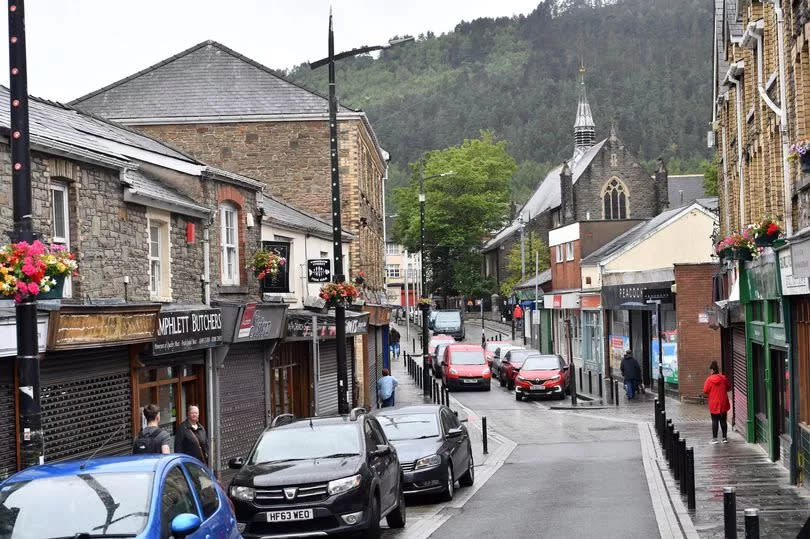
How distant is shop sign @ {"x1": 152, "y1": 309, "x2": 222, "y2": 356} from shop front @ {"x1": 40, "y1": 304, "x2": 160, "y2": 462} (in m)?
0.36

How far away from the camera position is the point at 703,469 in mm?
20859

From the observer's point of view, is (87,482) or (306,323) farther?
(306,323)

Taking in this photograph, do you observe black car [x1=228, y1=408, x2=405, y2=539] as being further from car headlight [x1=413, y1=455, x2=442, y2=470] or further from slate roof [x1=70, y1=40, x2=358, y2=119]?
slate roof [x1=70, y1=40, x2=358, y2=119]

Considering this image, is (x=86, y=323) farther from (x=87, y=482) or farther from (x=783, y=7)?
(x=783, y=7)

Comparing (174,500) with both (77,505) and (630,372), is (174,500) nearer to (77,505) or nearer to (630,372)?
(77,505)

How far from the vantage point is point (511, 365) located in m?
46.3

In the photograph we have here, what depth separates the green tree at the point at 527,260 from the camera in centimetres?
9169

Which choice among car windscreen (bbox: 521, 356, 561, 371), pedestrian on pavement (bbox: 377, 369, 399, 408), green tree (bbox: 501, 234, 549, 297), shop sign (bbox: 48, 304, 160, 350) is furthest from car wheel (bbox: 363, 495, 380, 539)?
green tree (bbox: 501, 234, 549, 297)

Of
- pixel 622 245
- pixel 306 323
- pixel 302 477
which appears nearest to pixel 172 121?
pixel 306 323

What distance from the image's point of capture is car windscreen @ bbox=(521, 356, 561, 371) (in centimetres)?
4122

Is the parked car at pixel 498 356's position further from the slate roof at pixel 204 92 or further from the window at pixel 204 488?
the window at pixel 204 488

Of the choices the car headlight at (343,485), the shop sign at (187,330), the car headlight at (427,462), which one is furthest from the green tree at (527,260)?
the car headlight at (343,485)

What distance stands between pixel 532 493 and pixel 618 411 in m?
17.0

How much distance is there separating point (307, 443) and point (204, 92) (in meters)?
29.8
